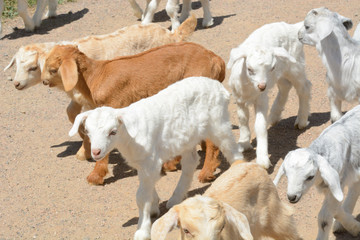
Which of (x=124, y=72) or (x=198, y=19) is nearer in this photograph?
(x=124, y=72)

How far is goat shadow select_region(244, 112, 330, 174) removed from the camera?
8.58 m

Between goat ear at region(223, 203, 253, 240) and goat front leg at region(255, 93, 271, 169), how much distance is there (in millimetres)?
2930

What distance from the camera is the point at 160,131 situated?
7.04 metres

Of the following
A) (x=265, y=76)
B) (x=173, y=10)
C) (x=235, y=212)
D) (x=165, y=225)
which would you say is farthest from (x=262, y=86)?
(x=173, y=10)

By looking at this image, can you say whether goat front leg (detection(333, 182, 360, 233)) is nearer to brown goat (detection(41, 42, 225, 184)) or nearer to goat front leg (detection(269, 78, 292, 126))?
brown goat (detection(41, 42, 225, 184))

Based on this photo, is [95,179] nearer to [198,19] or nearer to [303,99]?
[303,99]

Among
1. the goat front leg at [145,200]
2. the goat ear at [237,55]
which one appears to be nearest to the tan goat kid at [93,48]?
the goat ear at [237,55]

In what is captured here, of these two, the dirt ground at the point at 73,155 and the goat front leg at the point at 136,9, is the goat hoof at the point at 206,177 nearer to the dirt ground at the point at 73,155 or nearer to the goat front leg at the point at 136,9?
the dirt ground at the point at 73,155

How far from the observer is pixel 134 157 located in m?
6.85

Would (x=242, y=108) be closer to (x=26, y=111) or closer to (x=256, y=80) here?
(x=256, y=80)

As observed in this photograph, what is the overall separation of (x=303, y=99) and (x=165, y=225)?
480cm

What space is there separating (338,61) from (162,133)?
250 centimetres

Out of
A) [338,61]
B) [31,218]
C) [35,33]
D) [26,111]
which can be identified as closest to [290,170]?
[338,61]

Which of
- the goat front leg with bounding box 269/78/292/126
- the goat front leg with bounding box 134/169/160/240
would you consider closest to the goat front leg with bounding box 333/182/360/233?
the goat front leg with bounding box 134/169/160/240
